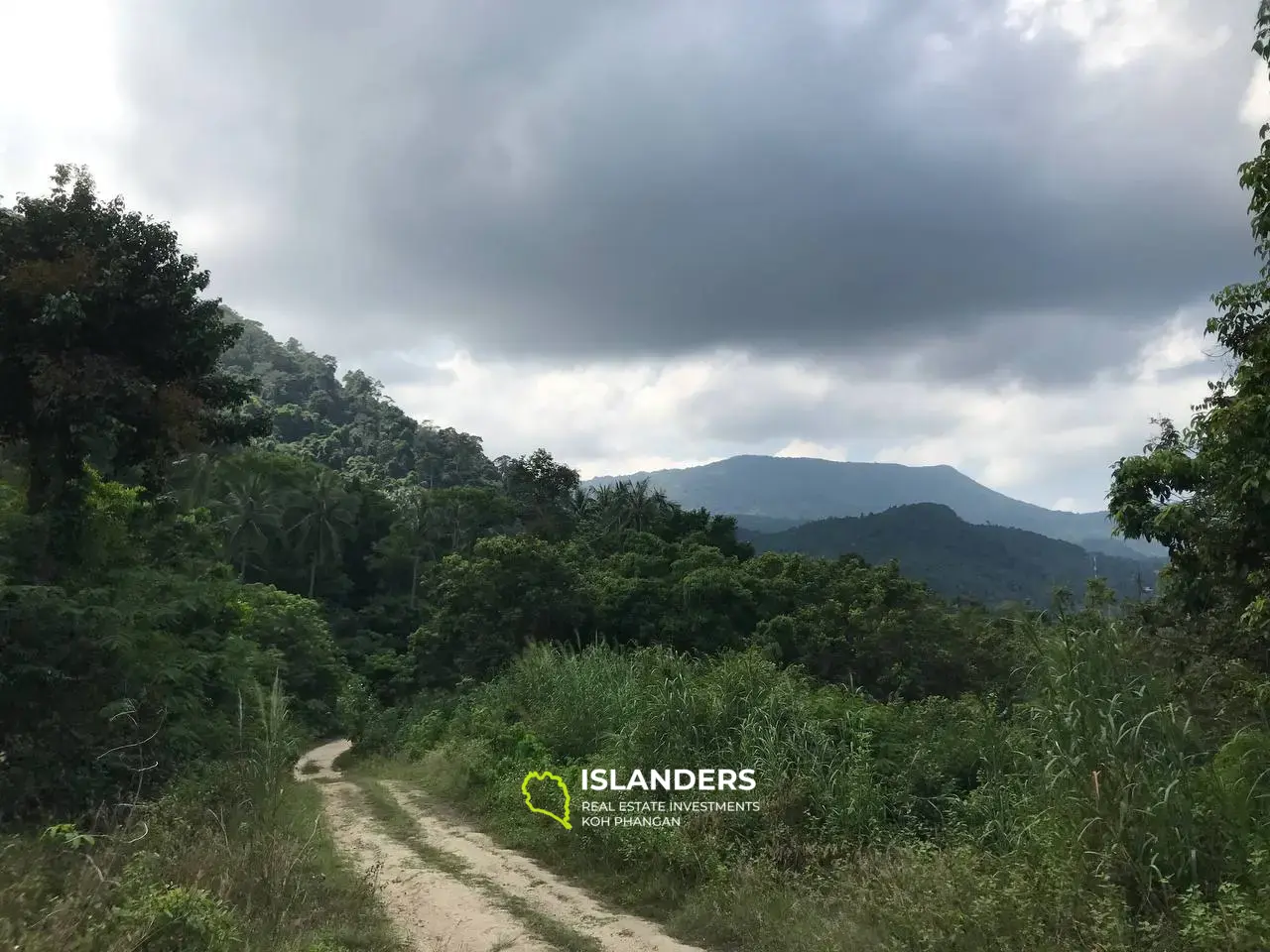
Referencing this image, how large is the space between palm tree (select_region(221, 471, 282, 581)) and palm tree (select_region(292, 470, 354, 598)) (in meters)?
2.00

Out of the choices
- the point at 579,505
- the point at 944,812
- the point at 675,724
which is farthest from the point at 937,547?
the point at 944,812

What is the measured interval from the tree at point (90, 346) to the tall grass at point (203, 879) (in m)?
3.94

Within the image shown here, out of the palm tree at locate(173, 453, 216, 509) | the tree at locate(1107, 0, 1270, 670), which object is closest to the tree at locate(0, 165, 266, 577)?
the tree at locate(1107, 0, 1270, 670)

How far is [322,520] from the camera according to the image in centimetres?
5122

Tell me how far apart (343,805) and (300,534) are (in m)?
41.4

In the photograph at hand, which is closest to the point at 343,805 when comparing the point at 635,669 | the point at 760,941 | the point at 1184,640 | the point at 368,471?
the point at 635,669

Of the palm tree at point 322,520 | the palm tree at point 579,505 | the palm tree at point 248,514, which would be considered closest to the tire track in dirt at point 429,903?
the palm tree at point 248,514

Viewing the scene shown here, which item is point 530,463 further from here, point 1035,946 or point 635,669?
point 1035,946

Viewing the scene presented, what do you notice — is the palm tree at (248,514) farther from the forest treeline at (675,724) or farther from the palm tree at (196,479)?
the forest treeline at (675,724)

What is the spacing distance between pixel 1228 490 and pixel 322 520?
1964 inches

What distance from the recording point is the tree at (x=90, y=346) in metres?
9.21

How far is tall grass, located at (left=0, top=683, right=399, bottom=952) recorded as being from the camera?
182 inches

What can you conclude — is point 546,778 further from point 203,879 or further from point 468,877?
point 203,879

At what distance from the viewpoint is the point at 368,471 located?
74375 mm
